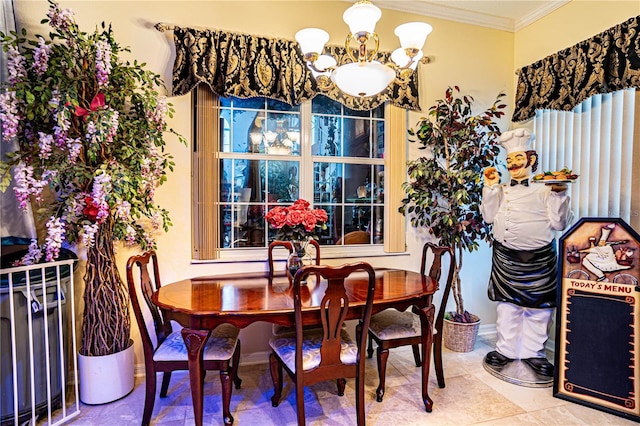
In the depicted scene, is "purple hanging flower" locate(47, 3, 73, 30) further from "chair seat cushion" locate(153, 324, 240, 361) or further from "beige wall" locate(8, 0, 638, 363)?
"chair seat cushion" locate(153, 324, 240, 361)

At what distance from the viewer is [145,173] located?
226 centimetres

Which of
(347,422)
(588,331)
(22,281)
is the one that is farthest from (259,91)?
(588,331)

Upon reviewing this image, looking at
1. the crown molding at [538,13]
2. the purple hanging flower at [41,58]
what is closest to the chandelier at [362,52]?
the purple hanging flower at [41,58]

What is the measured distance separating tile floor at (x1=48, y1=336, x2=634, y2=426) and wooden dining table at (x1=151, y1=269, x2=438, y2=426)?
0.17m

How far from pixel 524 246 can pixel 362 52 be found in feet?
5.79

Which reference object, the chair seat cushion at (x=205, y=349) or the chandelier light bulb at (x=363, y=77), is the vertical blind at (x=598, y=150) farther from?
the chair seat cushion at (x=205, y=349)

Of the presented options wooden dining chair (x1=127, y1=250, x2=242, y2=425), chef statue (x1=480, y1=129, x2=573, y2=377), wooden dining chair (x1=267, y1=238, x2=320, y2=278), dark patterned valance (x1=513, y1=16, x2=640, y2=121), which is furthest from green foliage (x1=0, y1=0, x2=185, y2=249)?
dark patterned valance (x1=513, y1=16, x2=640, y2=121)

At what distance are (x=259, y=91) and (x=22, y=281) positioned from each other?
1.91 meters

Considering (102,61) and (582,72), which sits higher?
(582,72)

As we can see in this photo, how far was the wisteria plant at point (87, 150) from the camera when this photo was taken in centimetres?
189

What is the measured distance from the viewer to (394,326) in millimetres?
Result: 2215

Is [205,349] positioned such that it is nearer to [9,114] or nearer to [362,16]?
[9,114]

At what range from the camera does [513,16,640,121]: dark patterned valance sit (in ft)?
7.55

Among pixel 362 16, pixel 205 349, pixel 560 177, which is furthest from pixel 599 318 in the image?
pixel 205 349
